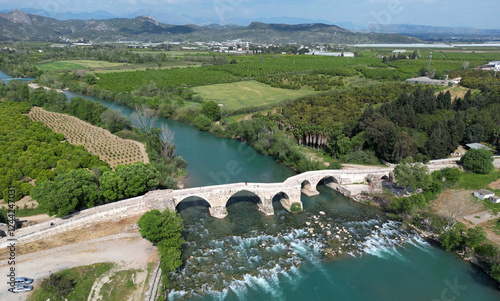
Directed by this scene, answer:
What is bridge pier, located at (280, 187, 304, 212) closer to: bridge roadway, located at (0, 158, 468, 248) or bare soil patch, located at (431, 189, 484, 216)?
bridge roadway, located at (0, 158, 468, 248)

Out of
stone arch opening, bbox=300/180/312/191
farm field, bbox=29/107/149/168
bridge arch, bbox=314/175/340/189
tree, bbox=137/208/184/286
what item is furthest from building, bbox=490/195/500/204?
farm field, bbox=29/107/149/168

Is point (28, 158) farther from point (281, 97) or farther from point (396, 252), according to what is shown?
point (281, 97)

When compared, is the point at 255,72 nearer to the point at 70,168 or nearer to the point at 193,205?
the point at 193,205

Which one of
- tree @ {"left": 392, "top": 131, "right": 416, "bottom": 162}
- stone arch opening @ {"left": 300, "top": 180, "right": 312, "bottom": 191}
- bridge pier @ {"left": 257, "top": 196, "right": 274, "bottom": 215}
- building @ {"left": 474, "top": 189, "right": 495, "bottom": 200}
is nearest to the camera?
bridge pier @ {"left": 257, "top": 196, "right": 274, "bottom": 215}

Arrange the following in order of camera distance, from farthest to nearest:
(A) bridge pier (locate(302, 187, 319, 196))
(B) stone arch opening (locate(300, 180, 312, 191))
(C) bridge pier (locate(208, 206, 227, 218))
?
1. (B) stone arch opening (locate(300, 180, 312, 191))
2. (A) bridge pier (locate(302, 187, 319, 196))
3. (C) bridge pier (locate(208, 206, 227, 218))

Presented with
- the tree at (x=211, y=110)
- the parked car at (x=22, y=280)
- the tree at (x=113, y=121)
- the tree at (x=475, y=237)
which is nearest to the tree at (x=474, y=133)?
the tree at (x=475, y=237)

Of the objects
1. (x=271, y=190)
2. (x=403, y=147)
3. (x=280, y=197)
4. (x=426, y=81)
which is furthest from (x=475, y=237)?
(x=426, y=81)
